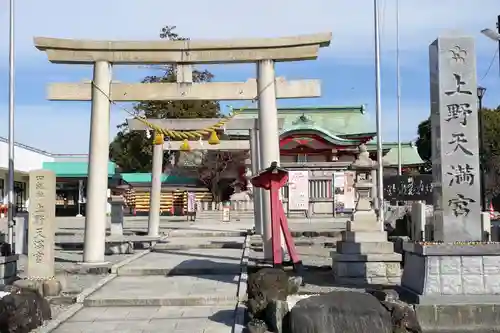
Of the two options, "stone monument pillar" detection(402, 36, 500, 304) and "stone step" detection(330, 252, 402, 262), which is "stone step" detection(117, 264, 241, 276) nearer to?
"stone step" detection(330, 252, 402, 262)

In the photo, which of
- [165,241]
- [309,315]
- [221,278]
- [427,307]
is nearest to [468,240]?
[427,307]

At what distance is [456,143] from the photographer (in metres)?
8.63

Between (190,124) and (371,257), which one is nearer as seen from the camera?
(371,257)

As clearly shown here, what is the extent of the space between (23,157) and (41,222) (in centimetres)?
3257

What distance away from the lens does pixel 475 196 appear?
855cm

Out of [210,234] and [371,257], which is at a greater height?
[371,257]

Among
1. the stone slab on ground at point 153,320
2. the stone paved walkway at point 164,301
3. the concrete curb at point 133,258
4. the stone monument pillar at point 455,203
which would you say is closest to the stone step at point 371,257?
the stone paved walkway at point 164,301

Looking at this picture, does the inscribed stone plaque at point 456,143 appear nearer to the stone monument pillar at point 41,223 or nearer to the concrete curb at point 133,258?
the stone monument pillar at point 41,223

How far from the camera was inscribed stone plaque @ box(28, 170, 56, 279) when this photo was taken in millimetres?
10125

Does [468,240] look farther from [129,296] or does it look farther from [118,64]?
[118,64]

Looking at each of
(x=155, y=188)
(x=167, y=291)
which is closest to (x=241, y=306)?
(x=167, y=291)

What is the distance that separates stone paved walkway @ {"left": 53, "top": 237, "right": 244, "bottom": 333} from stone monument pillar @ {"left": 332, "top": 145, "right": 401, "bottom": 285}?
84.7 inches

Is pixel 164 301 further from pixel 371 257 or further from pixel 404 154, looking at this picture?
pixel 404 154

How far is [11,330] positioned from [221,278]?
5.26m
